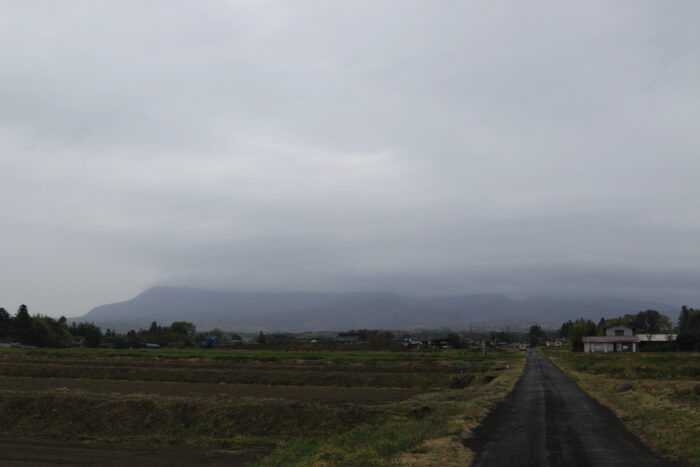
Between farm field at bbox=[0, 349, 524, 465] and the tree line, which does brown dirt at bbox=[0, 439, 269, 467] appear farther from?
the tree line

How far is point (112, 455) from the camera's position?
2202 cm

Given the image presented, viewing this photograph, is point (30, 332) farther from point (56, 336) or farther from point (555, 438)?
point (555, 438)

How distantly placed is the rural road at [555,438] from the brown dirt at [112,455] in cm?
937

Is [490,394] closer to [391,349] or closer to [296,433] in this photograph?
[296,433]

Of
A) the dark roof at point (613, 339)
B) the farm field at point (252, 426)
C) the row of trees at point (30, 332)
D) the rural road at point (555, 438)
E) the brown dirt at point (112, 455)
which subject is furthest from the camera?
the row of trees at point (30, 332)

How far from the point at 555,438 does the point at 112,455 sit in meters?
17.9

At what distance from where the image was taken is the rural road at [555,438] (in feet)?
54.3

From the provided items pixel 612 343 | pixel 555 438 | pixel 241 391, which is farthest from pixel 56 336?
pixel 555 438

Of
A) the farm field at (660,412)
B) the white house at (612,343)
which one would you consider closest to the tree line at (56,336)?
the white house at (612,343)

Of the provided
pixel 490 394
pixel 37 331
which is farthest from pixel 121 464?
pixel 37 331

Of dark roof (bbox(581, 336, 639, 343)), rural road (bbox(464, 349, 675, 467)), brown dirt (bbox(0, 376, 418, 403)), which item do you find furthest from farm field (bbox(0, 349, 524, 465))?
dark roof (bbox(581, 336, 639, 343))

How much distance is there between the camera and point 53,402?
3138cm

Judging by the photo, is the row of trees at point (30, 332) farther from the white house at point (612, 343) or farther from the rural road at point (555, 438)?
the rural road at point (555, 438)

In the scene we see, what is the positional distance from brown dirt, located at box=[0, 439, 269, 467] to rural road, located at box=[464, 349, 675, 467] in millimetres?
9369
